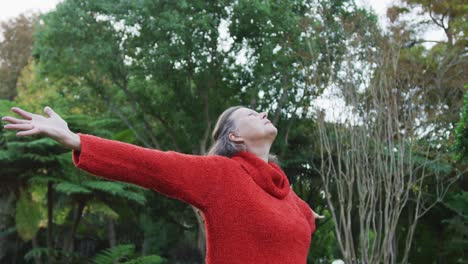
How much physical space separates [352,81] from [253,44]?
12.3ft

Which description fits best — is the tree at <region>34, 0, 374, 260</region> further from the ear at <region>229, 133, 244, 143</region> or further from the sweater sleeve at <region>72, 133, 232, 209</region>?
the sweater sleeve at <region>72, 133, 232, 209</region>

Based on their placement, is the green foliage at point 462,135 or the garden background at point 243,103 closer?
the green foliage at point 462,135

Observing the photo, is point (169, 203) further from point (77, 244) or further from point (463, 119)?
point (463, 119)

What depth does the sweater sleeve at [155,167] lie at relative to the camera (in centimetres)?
240

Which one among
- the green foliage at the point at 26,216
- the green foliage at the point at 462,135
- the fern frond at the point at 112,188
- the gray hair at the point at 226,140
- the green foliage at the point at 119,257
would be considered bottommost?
the green foliage at the point at 119,257

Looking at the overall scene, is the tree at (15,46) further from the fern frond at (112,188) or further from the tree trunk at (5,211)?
the fern frond at (112,188)

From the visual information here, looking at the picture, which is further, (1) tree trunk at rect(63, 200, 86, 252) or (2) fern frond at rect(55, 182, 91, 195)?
(1) tree trunk at rect(63, 200, 86, 252)

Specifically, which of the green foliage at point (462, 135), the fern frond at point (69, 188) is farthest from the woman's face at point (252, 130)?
the fern frond at point (69, 188)

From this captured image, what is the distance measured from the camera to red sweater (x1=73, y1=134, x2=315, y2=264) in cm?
252

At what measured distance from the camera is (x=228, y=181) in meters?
2.69

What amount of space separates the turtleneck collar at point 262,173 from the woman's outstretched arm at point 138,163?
93 millimetres

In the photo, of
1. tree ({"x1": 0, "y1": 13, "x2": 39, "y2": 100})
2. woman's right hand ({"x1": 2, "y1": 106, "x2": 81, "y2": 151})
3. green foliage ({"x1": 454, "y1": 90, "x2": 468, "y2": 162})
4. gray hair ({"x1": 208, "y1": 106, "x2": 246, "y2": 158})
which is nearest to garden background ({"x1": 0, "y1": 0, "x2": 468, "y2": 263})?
green foliage ({"x1": 454, "y1": 90, "x2": 468, "y2": 162})

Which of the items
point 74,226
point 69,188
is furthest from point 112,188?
point 74,226

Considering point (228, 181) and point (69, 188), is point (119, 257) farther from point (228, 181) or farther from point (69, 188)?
point (228, 181)
